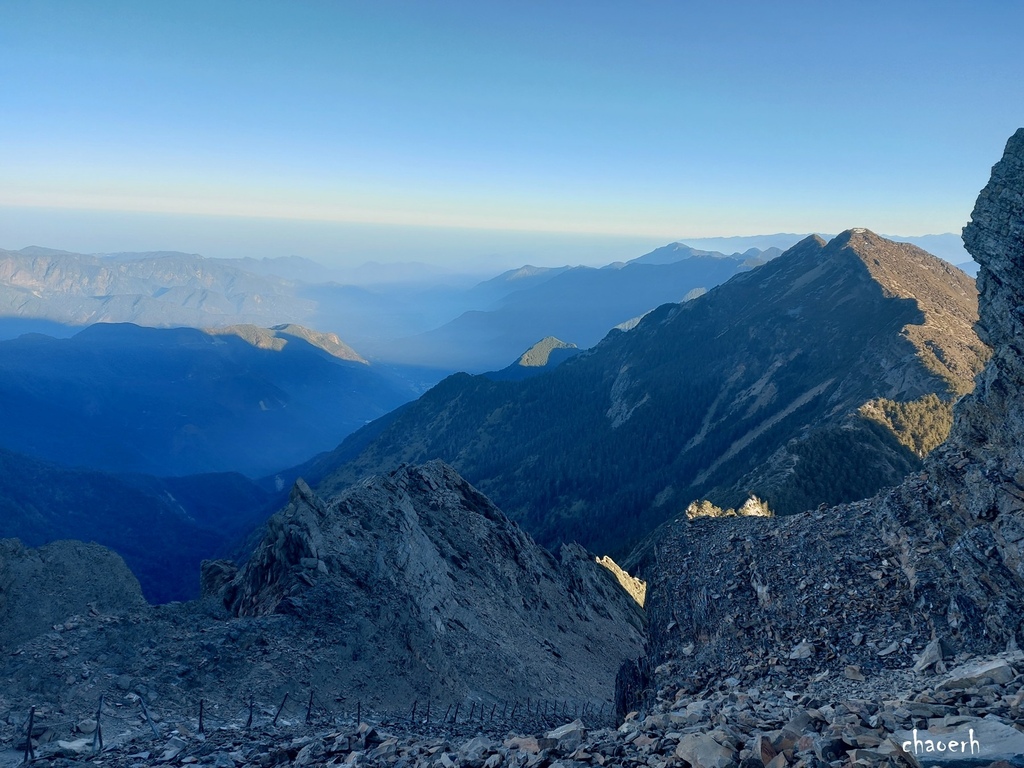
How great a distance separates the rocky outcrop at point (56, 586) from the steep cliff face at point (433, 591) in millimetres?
6475

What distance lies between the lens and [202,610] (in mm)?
36688

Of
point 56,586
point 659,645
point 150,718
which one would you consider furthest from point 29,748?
point 659,645

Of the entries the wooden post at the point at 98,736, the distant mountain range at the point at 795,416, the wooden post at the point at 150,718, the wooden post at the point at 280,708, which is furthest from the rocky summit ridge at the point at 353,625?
the distant mountain range at the point at 795,416

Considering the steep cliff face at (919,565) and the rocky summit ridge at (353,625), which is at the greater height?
the steep cliff face at (919,565)

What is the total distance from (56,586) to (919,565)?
158 feet

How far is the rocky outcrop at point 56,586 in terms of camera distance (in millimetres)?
35812

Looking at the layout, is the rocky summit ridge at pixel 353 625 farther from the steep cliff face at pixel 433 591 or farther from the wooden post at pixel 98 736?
the wooden post at pixel 98 736

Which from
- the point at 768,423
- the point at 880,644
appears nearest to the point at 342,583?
the point at 880,644

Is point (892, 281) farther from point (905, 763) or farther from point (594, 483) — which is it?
point (905, 763)

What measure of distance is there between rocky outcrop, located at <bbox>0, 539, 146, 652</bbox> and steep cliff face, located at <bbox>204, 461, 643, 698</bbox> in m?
6.47

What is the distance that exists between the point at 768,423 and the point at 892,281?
66.2m

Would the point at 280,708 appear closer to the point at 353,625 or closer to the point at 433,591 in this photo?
the point at 353,625

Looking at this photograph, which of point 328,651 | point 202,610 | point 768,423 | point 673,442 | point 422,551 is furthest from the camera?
point 673,442

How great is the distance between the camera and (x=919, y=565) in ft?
100
